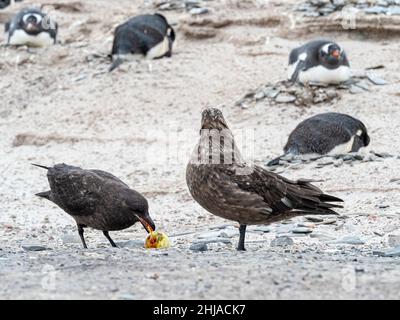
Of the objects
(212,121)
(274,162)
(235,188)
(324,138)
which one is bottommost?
(274,162)

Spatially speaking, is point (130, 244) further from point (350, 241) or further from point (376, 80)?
point (376, 80)

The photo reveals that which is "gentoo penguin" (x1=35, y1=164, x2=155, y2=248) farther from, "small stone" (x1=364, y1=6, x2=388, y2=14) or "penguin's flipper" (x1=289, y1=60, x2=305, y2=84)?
"small stone" (x1=364, y1=6, x2=388, y2=14)

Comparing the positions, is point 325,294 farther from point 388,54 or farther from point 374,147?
point 388,54

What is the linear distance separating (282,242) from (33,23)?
33.5ft

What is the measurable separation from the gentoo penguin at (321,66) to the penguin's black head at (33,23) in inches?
205

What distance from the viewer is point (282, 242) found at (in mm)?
6871

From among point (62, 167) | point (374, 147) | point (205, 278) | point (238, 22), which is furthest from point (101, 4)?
point (205, 278)

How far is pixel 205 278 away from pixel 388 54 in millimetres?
10340

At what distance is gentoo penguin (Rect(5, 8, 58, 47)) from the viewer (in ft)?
53.2

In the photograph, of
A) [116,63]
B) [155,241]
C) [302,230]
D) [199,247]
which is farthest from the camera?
[116,63]

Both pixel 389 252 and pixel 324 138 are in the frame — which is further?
pixel 324 138

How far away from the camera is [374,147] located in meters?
10.6

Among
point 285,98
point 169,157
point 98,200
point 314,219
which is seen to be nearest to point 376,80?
point 285,98

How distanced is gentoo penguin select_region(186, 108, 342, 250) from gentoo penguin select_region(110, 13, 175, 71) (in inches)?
333
